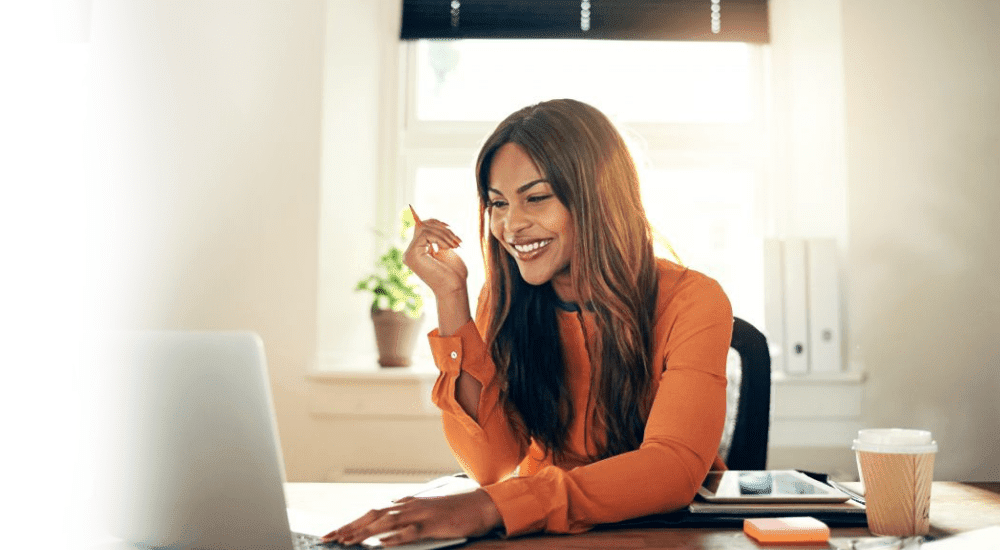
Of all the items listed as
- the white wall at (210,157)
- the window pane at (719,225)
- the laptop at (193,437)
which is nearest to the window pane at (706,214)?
the window pane at (719,225)

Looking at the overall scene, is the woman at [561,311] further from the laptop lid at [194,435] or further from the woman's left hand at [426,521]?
the laptop lid at [194,435]

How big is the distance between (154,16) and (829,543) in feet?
7.61

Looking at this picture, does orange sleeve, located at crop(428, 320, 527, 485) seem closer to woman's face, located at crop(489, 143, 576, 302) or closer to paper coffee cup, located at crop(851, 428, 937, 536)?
woman's face, located at crop(489, 143, 576, 302)

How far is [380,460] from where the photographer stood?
227 cm

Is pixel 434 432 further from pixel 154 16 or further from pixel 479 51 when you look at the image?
pixel 154 16

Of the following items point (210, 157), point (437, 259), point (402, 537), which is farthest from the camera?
point (210, 157)

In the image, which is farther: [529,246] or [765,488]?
[529,246]

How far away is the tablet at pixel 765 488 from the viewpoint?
3.23ft

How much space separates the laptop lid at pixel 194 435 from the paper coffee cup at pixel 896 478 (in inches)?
25.1

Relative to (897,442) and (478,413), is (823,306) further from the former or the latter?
(897,442)

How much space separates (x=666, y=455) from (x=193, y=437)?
593 millimetres

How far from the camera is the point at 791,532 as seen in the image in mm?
857

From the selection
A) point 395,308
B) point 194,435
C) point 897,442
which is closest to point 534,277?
point 897,442

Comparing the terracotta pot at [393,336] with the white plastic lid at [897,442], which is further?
the terracotta pot at [393,336]
